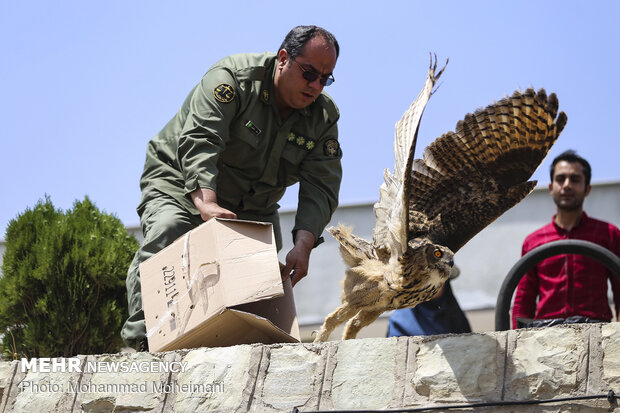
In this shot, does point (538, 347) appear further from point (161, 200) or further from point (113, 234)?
point (113, 234)

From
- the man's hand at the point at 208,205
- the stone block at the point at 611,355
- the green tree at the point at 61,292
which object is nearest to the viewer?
the stone block at the point at 611,355

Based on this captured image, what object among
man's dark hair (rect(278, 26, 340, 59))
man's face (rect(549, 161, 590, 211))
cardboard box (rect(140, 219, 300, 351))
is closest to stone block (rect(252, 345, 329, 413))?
cardboard box (rect(140, 219, 300, 351))

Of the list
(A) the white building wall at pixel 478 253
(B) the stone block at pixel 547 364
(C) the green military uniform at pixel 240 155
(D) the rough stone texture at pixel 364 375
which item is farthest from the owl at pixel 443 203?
(A) the white building wall at pixel 478 253

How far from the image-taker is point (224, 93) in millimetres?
3975

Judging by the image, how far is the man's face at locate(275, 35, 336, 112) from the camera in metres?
3.97

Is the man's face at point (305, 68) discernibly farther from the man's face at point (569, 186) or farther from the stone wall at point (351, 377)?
the man's face at point (569, 186)

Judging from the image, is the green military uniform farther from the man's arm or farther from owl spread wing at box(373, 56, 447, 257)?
the man's arm

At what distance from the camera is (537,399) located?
2.64 metres

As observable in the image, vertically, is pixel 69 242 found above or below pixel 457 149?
below

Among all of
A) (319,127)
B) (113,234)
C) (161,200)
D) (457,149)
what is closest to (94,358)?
(161,200)

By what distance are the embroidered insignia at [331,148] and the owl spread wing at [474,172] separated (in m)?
0.85

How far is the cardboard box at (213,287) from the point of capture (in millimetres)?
3307

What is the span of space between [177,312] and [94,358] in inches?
15.9

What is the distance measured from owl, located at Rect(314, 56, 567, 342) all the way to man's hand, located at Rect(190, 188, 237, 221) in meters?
1.02
